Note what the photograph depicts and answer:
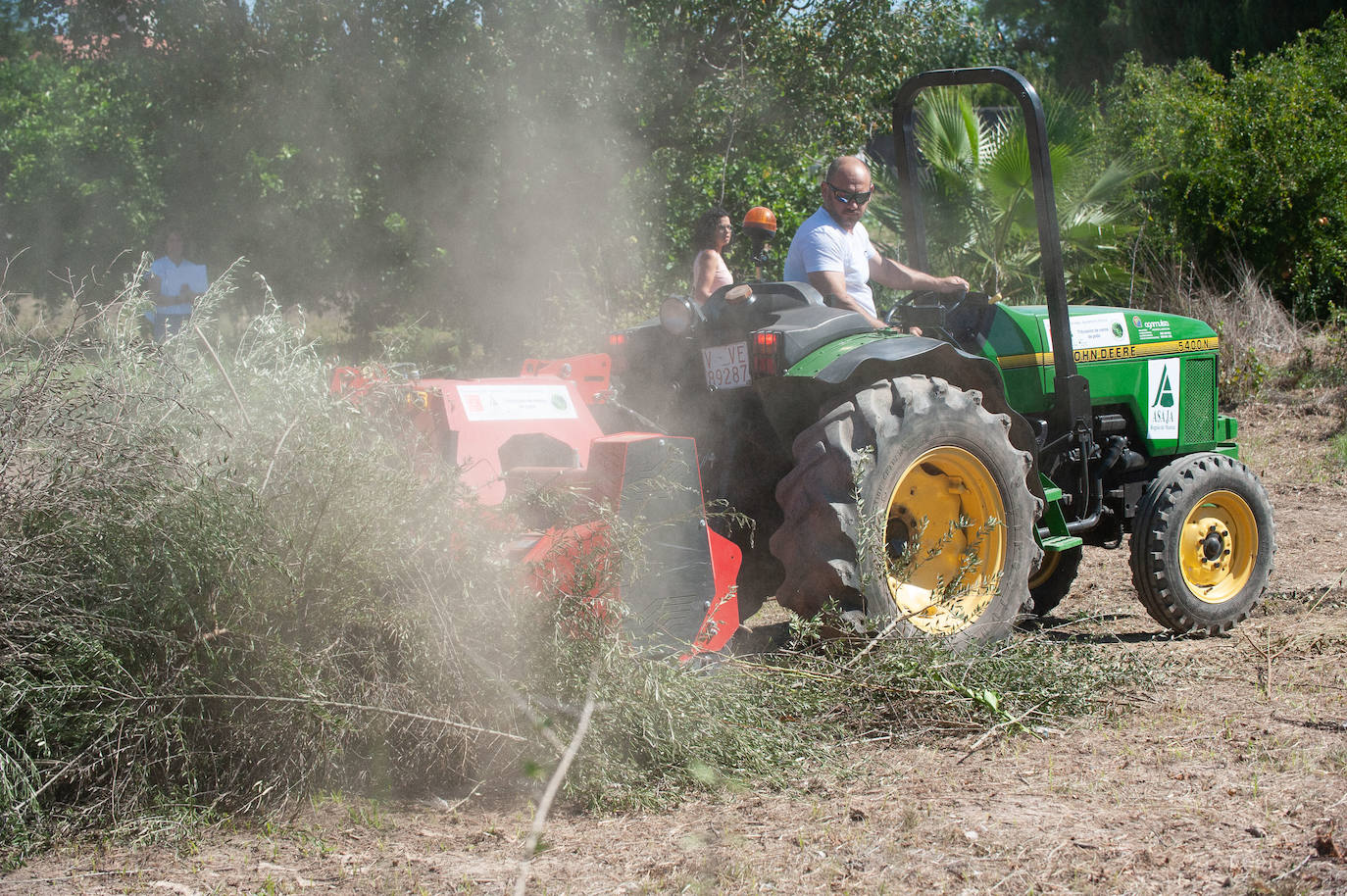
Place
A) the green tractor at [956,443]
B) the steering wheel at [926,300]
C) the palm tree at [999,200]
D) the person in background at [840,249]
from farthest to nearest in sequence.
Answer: the palm tree at [999,200] → the steering wheel at [926,300] → the person in background at [840,249] → the green tractor at [956,443]

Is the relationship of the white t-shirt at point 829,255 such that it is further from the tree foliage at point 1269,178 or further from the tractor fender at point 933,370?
the tree foliage at point 1269,178

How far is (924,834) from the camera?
291 cm

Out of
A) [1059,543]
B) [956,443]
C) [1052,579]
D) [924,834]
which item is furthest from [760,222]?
[924,834]

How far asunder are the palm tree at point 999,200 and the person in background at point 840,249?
634cm

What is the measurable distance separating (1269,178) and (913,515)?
10.3 metres

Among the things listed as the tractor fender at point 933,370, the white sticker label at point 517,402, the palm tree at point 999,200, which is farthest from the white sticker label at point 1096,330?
the palm tree at point 999,200

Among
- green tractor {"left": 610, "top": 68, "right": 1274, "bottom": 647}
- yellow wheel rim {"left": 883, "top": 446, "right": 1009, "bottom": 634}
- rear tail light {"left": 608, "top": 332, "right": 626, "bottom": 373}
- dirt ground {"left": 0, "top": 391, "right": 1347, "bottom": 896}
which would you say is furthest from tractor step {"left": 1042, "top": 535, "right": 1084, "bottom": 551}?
rear tail light {"left": 608, "top": 332, "right": 626, "bottom": 373}

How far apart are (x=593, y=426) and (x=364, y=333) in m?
10.0

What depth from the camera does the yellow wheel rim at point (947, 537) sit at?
4.24m

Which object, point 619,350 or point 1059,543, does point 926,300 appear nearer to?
point 1059,543

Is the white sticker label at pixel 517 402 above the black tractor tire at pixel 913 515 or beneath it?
above

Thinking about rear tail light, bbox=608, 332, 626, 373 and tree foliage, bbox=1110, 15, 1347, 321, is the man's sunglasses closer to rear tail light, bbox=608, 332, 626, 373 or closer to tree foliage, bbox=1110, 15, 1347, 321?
rear tail light, bbox=608, 332, 626, 373

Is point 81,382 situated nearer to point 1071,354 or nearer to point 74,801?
point 74,801

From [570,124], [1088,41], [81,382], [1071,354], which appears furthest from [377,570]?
[1088,41]
